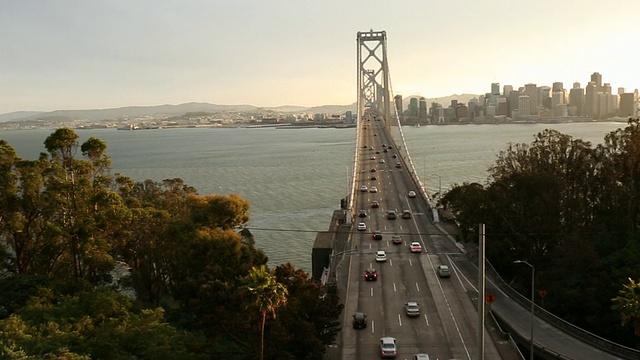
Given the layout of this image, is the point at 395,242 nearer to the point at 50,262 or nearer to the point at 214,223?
the point at 214,223

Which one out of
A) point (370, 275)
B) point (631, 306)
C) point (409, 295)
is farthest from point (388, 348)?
point (370, 275)

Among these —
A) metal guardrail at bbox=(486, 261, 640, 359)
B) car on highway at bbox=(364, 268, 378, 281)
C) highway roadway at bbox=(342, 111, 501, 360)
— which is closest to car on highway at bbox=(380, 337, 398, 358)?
highway roadway at bbox=(342, 111, 501, 360)

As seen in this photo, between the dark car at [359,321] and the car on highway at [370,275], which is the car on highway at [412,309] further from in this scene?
the car on highway at [370,275]

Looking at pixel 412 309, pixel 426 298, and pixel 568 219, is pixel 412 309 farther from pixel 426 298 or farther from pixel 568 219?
pixel 568 219

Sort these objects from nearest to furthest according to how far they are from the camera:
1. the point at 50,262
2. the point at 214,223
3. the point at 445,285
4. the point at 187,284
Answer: the point at 187,284 → the point at 50,262 → the point at 445,285 → the point at 214,223

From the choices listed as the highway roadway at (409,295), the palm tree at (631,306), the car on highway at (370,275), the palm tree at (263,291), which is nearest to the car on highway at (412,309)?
the highway roadway at (409,295)

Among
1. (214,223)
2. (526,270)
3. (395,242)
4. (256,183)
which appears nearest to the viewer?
(214,223)

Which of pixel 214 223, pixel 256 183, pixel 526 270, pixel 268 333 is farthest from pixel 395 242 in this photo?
pixel 256 183
